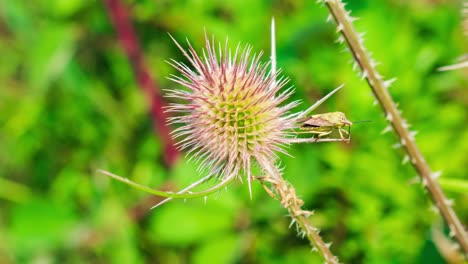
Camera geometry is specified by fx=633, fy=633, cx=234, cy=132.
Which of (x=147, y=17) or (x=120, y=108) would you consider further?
(x=120, y=108)

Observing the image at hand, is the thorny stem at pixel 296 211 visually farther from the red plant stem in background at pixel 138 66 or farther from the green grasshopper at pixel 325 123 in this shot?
the red plant stem in background at pixel 138 66

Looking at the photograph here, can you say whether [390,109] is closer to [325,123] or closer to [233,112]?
[325,123]

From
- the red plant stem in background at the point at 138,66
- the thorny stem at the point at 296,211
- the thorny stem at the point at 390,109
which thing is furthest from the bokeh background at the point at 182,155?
the thorny stem at the point at 296,211

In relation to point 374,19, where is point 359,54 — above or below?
below

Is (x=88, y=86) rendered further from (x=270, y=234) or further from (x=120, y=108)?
(x=270, y=234)

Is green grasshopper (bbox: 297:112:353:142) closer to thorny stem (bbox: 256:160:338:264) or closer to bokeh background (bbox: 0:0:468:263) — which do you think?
thorny stem (bbox: 256:160:338:264)

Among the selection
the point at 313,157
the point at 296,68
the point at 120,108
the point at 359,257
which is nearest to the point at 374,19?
the point at 296,68
